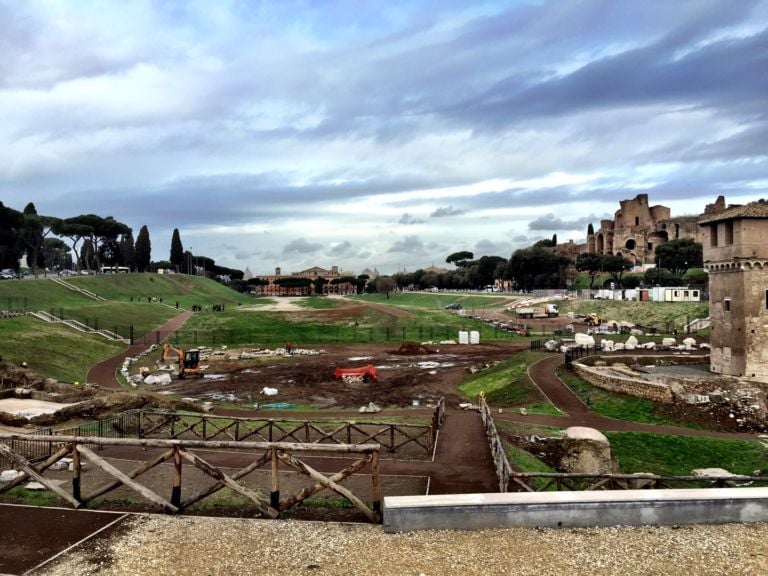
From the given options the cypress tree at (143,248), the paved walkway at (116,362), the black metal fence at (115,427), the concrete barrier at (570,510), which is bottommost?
the paved walkway at (116,362)

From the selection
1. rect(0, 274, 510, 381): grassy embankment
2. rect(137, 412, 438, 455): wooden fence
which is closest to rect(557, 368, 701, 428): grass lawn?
rect(137, 412, 438, 455): wooden fence

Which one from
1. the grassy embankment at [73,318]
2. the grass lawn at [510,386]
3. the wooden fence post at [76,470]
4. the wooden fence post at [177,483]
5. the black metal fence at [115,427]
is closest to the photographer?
the wooden fence post at [177,483]

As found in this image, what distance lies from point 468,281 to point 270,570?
15270cm

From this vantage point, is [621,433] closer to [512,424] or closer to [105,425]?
[512,424]

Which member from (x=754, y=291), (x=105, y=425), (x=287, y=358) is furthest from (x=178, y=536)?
(x=287, y=358)

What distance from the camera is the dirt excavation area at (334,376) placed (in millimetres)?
34062

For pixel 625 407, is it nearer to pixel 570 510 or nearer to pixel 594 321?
pixel 570 510

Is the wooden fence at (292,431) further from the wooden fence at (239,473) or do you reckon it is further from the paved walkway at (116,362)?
the paved walkway at (116,362)

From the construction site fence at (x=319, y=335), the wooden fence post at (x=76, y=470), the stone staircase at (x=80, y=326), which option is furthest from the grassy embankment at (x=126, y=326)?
the wooden fence post at (x=76, y=470)

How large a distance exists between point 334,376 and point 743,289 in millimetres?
27195

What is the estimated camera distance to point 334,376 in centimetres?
4144

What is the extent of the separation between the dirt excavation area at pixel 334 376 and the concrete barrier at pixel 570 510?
22.2 metres

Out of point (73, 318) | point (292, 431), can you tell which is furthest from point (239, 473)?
point (73, 318)

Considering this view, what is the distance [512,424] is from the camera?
2386 cm
